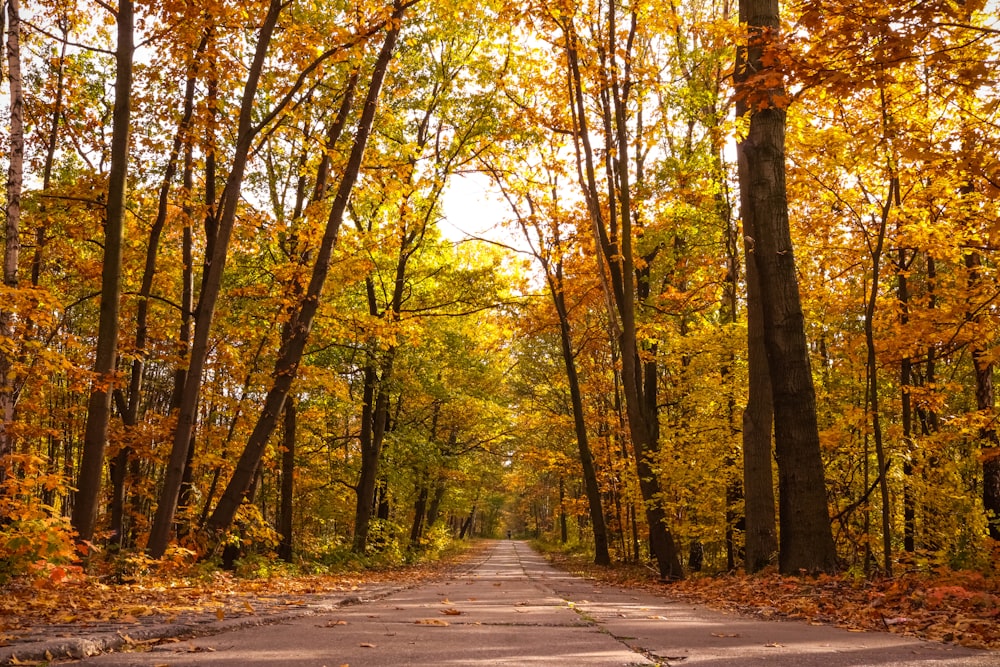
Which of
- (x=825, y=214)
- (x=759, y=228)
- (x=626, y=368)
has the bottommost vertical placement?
(x=626, y=368)

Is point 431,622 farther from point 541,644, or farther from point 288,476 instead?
point 288,476

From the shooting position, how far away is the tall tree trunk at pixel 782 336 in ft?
28.7

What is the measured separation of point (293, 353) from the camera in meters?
11.7

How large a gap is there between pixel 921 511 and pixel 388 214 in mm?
14955

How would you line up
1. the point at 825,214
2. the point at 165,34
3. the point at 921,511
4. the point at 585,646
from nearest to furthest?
the point at 585,646 < the point at 165,34 < the point at 921,511 < the point at 825,214

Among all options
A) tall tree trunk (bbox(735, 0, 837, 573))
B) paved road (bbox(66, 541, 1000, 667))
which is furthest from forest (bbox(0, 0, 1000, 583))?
paved road (bbox(66, 541, 1000, 667))

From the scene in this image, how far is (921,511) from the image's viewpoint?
44.0ft

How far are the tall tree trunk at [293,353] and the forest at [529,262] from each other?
6cm

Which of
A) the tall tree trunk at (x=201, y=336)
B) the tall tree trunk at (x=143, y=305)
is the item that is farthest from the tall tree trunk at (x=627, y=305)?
the tall tree trunk at (x=143, y=305)

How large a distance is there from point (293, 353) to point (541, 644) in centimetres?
860

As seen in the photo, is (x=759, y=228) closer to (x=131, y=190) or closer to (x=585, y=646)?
(x=585, y=646)

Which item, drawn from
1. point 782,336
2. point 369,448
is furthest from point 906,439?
point 369,448

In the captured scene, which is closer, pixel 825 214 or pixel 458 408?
pixel 825 214

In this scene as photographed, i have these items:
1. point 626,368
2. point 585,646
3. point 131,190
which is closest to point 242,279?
point 131,190
